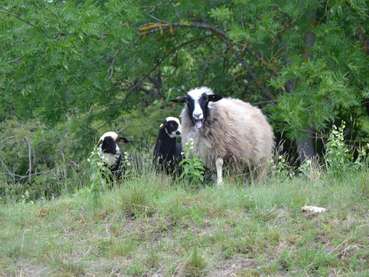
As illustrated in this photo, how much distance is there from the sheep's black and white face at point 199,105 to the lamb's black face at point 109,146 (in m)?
2.13

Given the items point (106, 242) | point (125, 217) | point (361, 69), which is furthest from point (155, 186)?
point (361, 69)

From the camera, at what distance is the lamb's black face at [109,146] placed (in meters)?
14.7

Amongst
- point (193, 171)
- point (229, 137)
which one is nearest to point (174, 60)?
point (229, 137)

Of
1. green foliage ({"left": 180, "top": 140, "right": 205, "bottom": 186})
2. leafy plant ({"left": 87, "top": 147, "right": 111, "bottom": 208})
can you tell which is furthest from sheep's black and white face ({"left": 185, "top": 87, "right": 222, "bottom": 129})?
leafy plant ({"left": 87, "top": 147, "right": 111, "bottom": 208})

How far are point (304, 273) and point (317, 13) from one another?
1051cm

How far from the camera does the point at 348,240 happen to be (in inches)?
305

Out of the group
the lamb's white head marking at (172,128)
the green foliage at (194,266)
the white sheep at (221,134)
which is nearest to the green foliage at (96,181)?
the green foliage at (194,266)

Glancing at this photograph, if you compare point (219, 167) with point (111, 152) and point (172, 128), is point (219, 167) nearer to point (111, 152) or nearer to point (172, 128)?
point (172, 128)

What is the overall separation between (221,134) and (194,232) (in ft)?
14.6

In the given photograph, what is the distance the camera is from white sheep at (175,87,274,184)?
41.6 feet

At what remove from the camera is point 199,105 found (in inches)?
505

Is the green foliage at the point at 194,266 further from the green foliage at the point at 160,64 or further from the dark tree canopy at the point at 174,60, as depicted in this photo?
the dark tree canopy at the point at 174,60

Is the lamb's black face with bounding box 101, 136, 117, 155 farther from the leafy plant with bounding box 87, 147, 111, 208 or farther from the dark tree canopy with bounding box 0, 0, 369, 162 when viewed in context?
the leafy plant with bounding box 87, 147, 111, 208

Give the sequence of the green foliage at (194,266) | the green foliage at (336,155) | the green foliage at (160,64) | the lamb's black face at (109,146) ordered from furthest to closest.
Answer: the green foliage at (160,64), the lamb's black face at (109,146), the green foliage at (336,155), the green foliage at (194,266)
